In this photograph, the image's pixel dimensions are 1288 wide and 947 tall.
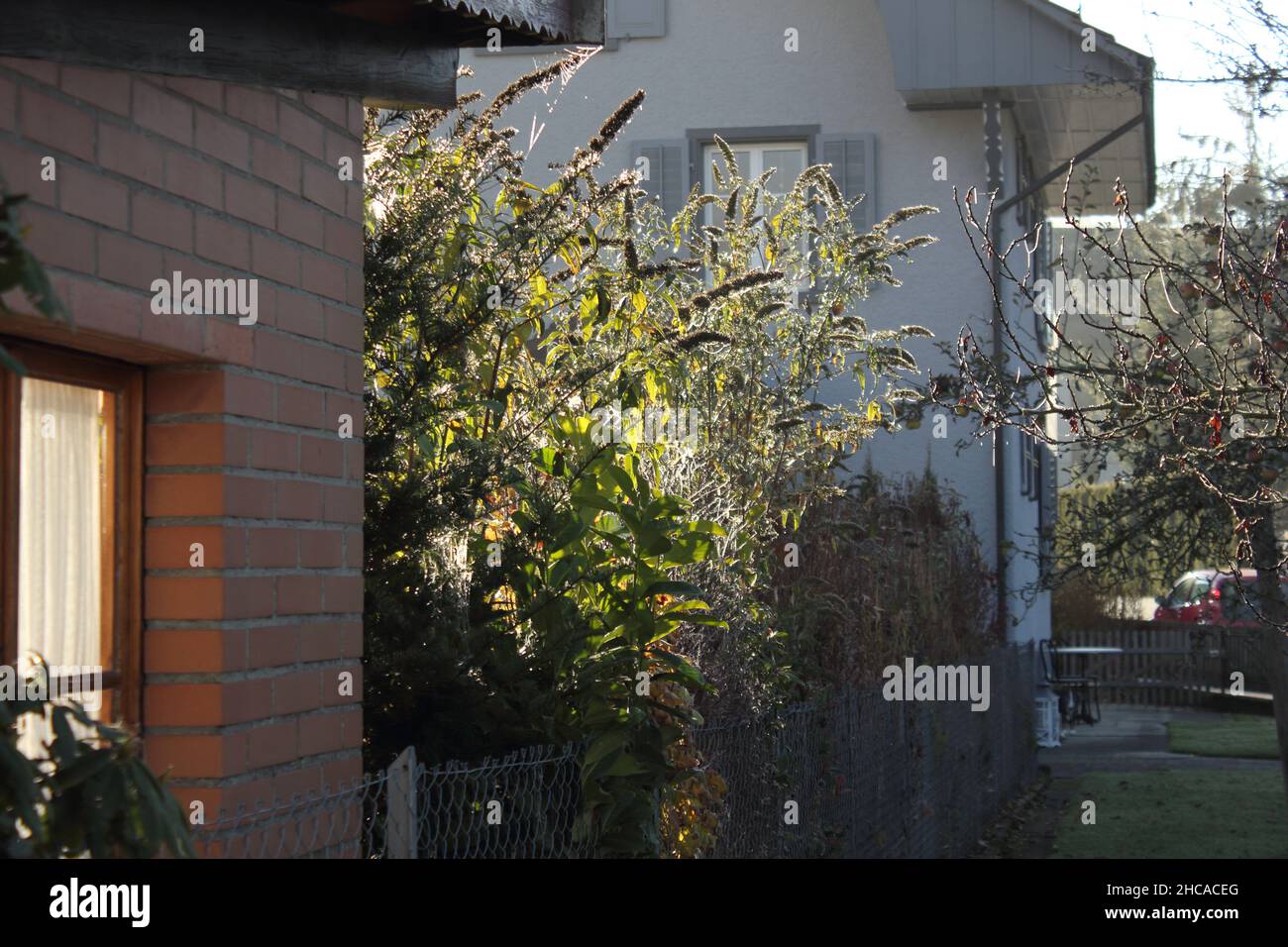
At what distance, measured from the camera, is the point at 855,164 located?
14797mm

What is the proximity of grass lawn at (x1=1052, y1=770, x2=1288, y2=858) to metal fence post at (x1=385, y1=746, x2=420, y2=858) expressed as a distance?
7.89m

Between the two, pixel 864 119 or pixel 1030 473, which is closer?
pixel 864 119

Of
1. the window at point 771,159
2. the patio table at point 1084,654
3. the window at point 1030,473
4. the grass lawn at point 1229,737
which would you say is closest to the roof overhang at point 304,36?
the window at point 771,159

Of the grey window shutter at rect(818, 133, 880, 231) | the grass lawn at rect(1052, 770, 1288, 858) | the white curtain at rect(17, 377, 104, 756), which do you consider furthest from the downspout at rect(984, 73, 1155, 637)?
the white curtain at rect(17, 377, 104, 756)

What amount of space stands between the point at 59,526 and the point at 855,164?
12551 millimetres

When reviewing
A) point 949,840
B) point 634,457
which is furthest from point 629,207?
point 949,840

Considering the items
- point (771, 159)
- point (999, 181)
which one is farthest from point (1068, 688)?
point (771, 159)

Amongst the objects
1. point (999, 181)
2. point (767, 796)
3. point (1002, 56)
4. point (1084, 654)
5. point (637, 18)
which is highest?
point (637, 18)

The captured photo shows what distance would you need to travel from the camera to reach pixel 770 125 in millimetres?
15125

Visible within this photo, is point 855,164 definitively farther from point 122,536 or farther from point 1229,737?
point 122,536

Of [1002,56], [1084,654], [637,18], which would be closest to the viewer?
[1002,56]
